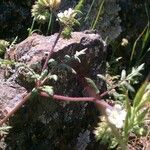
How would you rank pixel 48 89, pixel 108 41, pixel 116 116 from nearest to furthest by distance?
pixel 116 116
pixel 48 89
pixel 108 41

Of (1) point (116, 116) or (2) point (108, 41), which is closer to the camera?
(1) point (116, 116)

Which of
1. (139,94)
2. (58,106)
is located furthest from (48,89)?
(139,94)

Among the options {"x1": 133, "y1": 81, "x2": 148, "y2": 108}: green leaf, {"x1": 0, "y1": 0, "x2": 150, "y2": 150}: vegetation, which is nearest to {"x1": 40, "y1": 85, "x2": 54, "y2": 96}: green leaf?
{"x1": 0, "y1": 0, "x2": 150, "y2": 150}: vegetation

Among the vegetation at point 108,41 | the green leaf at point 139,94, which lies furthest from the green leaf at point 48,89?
the green leaf at point 139,94

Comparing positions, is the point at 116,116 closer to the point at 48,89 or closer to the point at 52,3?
the point at 48,89

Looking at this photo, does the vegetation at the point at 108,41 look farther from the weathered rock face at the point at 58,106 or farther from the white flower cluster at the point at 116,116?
the white flower cluster at the point at 116,116

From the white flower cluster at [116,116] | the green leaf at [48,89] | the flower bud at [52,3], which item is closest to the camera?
the white flower cluster at [116,116]

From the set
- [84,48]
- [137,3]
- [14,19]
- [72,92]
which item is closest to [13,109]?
[72,92]
